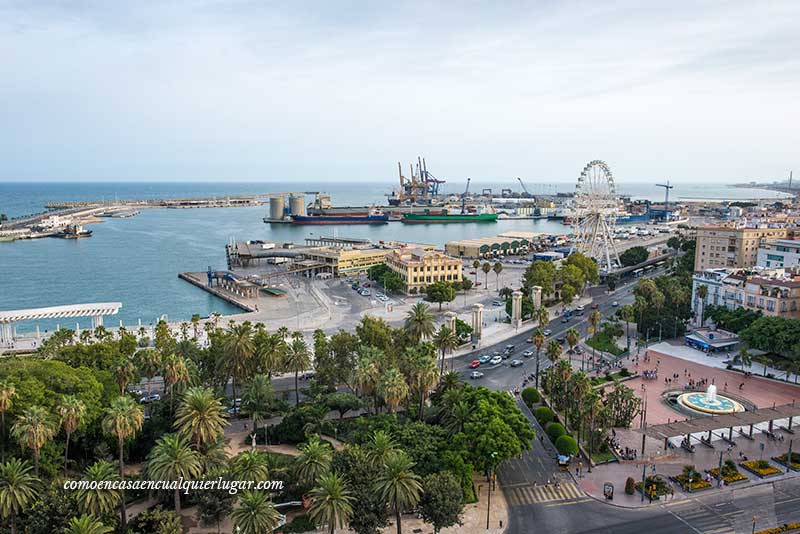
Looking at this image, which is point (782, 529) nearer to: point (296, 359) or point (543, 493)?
point (543, 493)

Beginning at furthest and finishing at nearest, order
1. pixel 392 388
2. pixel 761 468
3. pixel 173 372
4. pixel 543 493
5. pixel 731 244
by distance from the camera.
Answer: pixel 731 244 → pixel 173 372 → pixel 392 388 → pixel 761 468 → pixel 543 493

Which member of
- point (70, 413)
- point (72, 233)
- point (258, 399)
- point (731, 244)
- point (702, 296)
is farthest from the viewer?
point (72, 233)

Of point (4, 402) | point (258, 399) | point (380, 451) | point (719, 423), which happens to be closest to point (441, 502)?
point (380, 451)

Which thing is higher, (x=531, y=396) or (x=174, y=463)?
(x=174, y=463)

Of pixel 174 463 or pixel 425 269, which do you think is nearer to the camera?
pixel 174 463

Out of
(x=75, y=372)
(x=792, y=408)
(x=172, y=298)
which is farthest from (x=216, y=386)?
(x=172, y=298)

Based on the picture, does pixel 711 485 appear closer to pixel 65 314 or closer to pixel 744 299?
pixel 744 299

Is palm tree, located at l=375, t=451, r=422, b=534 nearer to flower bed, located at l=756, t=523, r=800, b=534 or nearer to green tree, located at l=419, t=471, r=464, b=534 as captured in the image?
green tree, located at l=419, t=471, r=464, b=534
